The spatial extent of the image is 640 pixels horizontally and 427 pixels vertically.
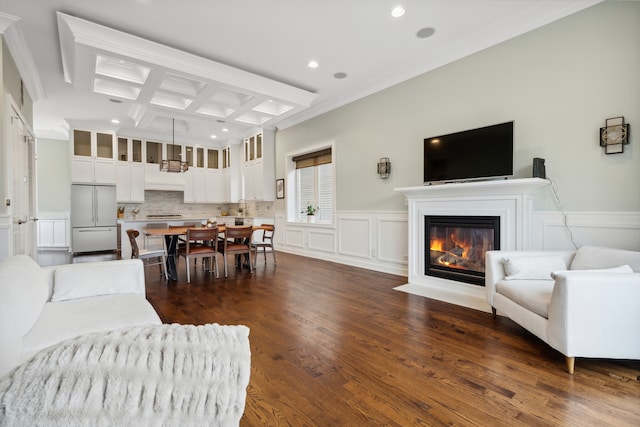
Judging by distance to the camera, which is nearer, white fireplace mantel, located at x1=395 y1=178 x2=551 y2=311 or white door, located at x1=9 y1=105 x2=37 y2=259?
white fireplace mantel, located at x1=395 y1=178 x2=551 y2=311

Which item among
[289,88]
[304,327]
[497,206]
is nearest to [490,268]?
[497,206]

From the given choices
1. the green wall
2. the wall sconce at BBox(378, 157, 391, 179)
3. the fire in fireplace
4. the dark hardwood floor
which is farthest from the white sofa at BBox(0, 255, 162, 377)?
the green wall

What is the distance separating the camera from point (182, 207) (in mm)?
9180

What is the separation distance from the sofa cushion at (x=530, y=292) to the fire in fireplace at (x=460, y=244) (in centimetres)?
80

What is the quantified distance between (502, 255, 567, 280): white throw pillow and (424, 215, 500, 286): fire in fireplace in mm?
638

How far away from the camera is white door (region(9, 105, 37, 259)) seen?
385 centimetres

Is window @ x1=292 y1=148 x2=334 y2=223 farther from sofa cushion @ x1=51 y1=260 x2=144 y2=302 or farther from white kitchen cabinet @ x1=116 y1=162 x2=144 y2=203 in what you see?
white kitchen cabinet @ x1=116 y1=162 x2=144 y2=203

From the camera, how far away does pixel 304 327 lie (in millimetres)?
2729

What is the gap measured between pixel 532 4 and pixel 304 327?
4.03m

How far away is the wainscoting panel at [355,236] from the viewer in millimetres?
5211

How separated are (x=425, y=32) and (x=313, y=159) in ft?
11.2

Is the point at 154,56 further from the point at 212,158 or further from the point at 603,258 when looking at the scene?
the point at 212,158

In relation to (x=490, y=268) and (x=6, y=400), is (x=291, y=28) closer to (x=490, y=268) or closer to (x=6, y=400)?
(x=490, y=268)

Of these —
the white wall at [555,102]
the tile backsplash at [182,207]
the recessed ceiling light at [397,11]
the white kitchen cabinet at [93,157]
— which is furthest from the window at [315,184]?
the white kitchen cabinet at [93,157]
